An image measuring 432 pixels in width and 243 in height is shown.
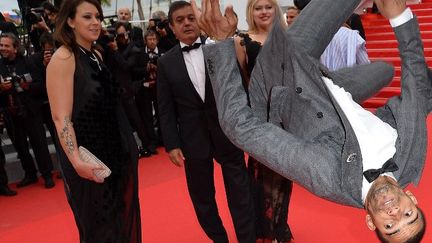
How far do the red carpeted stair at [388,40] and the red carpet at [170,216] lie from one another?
105 inches

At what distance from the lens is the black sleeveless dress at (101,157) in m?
2.10

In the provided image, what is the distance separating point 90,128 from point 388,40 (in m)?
7.46

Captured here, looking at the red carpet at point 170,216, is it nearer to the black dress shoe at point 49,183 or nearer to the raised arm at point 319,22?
the black dress shoe at point 49,183

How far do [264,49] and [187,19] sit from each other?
878 mm

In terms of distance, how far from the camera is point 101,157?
218 centimetres

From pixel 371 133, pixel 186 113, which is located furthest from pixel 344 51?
pixel 371 133

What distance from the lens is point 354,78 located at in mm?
2162

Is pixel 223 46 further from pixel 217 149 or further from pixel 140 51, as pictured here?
pixel 140 51

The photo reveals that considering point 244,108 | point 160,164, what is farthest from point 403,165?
point 160,164

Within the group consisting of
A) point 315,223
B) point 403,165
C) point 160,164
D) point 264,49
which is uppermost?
point 264,49

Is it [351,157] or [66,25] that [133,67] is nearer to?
[66,25]

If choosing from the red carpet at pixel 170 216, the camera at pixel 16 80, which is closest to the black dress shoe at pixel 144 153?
the red carpet at pixel 170 216

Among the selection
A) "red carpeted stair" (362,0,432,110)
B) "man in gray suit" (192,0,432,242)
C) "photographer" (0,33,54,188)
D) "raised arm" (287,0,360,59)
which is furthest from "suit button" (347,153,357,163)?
"red carpeted stair" (362,0,432,110)

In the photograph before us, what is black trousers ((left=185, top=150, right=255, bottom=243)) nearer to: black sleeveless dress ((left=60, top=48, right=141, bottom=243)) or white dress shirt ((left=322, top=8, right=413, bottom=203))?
black sleeveless dress ((left=60, top=48, right=141, bottom=243))
